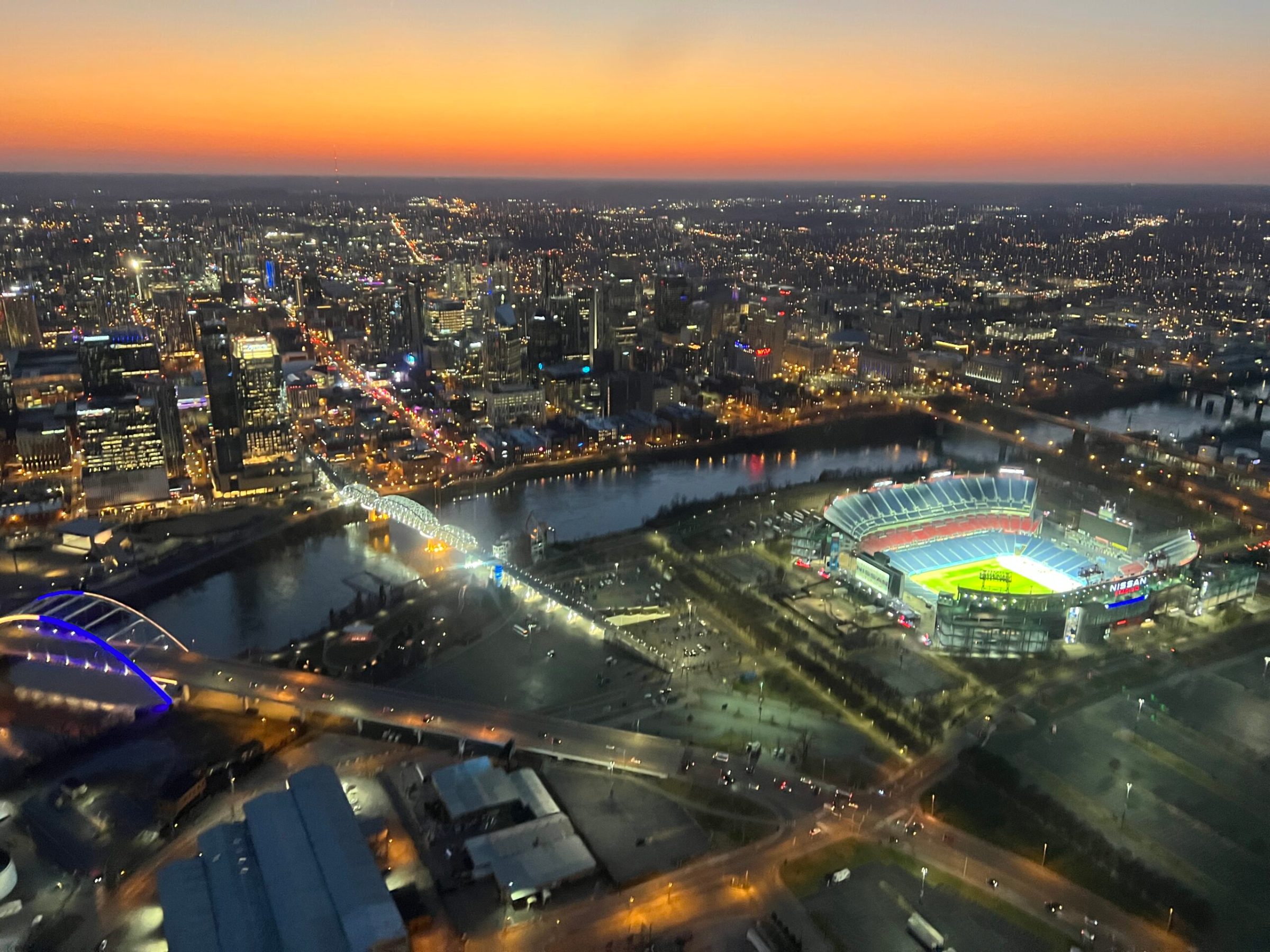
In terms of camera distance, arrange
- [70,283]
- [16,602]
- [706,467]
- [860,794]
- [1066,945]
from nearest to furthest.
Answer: [1066,945]
[860,794]
[16,602]
[706,467]
[70,283]

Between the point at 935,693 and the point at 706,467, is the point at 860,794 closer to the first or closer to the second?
the point at 935,693

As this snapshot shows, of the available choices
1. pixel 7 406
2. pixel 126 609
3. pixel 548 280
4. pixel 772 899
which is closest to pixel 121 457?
pixel 7 406

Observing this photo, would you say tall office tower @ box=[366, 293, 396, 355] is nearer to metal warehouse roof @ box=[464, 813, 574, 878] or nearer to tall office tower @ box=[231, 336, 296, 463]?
tall office tower @ box=[231, 336, 296, 463]

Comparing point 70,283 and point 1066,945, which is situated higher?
point 70,283

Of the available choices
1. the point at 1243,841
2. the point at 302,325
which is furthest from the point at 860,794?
the point at 302,325

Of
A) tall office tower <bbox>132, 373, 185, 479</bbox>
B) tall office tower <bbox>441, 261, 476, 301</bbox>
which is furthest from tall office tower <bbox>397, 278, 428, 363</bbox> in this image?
tall office tower <bbox>132, 373, 185, 479</bbox>

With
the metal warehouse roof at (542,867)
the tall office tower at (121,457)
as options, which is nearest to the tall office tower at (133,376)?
the tall office tower at (121,457)
